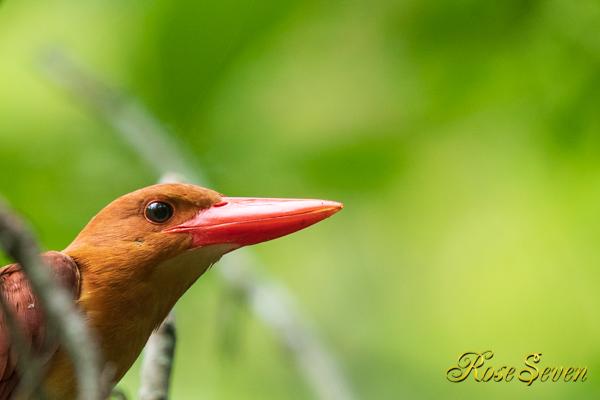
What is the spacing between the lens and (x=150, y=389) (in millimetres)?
2604

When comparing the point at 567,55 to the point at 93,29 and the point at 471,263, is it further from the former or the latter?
the point at 93,29

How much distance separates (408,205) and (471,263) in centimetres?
66

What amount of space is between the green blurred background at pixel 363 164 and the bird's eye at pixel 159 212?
4.60 feet

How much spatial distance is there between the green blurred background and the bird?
133 centimetres

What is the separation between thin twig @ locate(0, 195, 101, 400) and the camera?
1.14 metres

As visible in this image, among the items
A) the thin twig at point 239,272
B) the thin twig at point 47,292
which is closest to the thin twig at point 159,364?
the thin twig at point 239,272

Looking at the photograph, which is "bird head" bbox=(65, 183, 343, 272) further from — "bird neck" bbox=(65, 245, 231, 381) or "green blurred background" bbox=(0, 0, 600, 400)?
"green blurred background" bbox=(0, 0, 600, 400)

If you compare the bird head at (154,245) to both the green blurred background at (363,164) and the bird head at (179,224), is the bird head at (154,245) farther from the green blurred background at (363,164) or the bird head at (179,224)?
the green blurred background at (363,164)

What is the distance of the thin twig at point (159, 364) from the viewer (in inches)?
102
